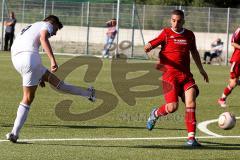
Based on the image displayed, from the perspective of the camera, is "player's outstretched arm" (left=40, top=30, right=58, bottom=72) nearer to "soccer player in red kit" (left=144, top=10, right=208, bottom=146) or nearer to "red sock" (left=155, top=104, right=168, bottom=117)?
"soccer player in red kit" (left=144, top=10, right=208, bottom=146)

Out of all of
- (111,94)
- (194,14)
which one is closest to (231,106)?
(111,94)

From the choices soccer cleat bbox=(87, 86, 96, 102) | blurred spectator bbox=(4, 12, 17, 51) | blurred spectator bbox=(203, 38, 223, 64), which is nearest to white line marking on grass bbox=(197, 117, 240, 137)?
soccer cleat bbox=(87, 86, 96, 102)

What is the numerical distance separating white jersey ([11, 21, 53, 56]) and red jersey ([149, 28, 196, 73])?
1732 mm

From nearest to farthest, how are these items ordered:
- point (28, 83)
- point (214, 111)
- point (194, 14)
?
1. point (28, 83)
2. point (214, 111)
3. point (194, 14)

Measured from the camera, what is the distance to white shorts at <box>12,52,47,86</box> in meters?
10.2

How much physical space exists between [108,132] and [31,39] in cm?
234

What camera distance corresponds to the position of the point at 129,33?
133ft

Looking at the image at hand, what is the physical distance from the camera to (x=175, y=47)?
1109 cm

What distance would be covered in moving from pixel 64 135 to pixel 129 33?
29.4 metres

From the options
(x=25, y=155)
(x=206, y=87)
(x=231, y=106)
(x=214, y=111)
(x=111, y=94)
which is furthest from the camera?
(x=206, y=87)

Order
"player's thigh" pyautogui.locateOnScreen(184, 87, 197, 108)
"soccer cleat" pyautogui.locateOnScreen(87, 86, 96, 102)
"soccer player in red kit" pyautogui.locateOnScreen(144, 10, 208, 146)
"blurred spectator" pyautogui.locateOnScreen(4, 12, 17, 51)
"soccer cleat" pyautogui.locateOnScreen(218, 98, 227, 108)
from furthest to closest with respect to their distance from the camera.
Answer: "blurred spectator" pyautogui.locateOnScreen(4, 12, 17, 51), "soccer cleat" pyautogui.locateOnScreen(218, 98, 227, 108), "soccer cleat" pyautogui.locateOnScreen(87, 86, 96, 102), "soccer player in red kit" pyautogui.locateOnScreen(144, 10, 208, 146), "player's thigh" pyautogui.locateOnScreen(184, 87, 197, 108)

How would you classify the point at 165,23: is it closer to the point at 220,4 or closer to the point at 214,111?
the point at 220,4

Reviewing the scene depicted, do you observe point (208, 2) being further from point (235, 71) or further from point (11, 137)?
point (11, 137)

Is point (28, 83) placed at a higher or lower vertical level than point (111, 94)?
higher
